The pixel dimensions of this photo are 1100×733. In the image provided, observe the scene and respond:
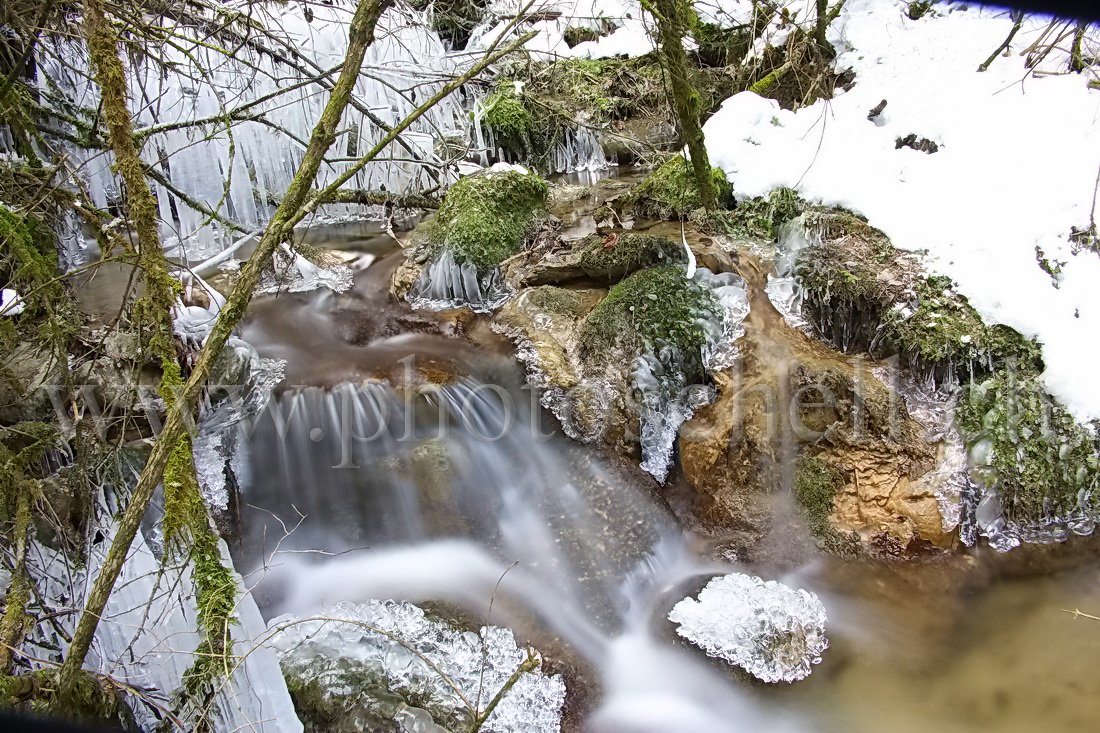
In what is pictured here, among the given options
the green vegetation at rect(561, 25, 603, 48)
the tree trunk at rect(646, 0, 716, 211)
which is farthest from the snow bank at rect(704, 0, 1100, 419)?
the green vegetation at rect(561, 25, 603, 48)

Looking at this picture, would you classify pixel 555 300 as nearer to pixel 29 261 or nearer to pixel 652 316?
pixel 652 316

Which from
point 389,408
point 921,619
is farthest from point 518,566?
point 921,619

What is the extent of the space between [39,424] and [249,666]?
6.62 ft

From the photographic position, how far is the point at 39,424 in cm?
337

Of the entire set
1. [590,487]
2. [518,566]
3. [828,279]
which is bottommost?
[518,566]

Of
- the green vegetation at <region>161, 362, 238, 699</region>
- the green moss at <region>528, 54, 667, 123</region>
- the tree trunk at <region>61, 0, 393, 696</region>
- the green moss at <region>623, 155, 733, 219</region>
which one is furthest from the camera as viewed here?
the green moss at <region>528, 54, 667, 123</region>

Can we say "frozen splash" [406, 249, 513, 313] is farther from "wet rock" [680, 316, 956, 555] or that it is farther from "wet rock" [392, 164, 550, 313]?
"wet rock" [680, 316, 956, 555]

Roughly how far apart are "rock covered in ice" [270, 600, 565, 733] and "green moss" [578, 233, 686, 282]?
2816 mm

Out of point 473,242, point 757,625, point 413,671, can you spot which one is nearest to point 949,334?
point 757,625

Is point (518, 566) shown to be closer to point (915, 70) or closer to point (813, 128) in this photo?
point (813, 128)

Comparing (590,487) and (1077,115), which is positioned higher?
(1077,115)

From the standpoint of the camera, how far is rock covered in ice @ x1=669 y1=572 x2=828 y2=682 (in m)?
3.12

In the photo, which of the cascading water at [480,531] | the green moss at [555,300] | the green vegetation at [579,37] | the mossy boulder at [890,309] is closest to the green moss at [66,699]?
the cascading water at [480,531]

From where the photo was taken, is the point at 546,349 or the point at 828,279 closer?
the point at 828,279
